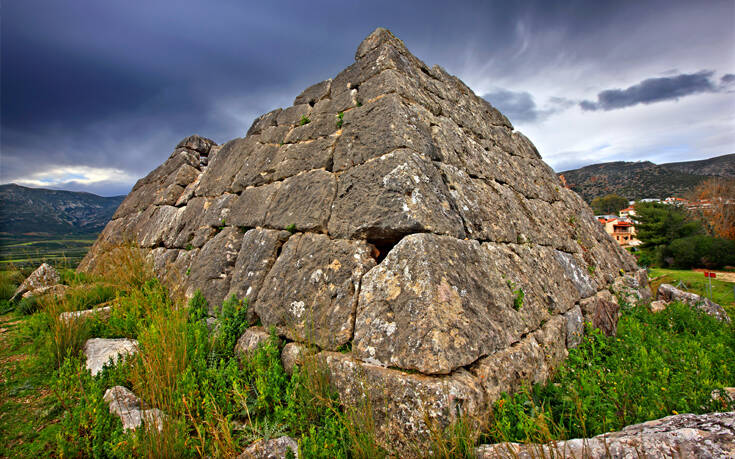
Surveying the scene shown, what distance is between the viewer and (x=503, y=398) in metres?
2.50

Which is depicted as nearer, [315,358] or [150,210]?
[315,358]

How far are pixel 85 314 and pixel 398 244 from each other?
4.55 m

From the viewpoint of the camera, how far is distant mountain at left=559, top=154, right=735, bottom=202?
6038 cm

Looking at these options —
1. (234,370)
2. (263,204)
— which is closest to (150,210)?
(263,204)

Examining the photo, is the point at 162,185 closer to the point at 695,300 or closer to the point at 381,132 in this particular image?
the point at 381,132

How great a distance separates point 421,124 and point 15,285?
10.6 m

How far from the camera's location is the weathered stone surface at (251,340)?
332 cm

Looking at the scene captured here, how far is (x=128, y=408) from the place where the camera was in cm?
251

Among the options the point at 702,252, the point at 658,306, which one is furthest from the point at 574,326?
the point at 702,252

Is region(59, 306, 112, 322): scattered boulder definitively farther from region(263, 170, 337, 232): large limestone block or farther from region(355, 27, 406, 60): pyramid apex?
region(355, 27, 406, 60): pyramid apex

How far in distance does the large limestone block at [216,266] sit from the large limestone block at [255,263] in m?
0.19

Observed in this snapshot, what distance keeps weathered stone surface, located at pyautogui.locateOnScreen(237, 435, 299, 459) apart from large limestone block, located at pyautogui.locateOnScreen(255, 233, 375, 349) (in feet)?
2.68

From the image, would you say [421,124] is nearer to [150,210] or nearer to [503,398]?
[503,398]

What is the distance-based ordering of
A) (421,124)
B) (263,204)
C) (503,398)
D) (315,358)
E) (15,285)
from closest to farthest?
(503,398), (315,358), (421,124), (263,204), (15,285)
